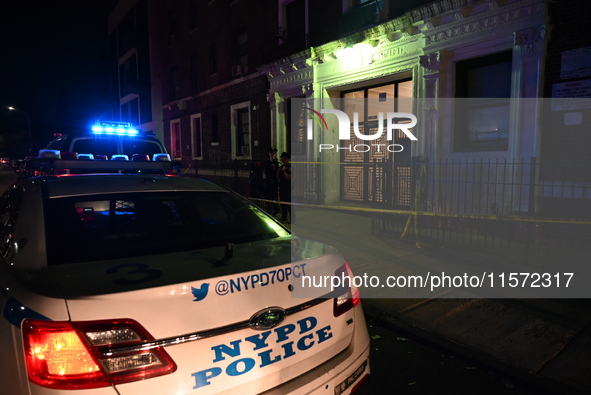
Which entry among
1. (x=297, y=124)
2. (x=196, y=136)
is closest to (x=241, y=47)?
(x=297, y=124)

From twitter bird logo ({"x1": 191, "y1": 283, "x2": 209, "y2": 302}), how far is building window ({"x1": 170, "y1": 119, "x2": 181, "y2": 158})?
2064 cm

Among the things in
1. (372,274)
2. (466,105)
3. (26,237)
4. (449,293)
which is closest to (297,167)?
(466,105)

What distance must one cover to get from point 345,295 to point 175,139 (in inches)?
828

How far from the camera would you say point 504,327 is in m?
4.02

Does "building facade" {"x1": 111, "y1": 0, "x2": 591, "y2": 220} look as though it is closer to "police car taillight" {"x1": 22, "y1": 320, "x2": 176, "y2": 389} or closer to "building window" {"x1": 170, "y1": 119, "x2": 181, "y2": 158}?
"building window" {"x1": 170, "y1": 119, "x2": 181, "y2": 158}

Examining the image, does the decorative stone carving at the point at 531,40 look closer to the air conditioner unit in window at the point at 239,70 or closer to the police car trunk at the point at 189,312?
the police car trunk at the point at 189,312

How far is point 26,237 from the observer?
2227 mm

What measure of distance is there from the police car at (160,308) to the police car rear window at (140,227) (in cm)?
1

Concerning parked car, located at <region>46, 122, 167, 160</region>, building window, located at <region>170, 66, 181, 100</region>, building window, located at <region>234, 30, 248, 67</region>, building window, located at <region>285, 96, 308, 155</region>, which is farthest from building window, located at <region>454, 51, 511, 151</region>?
building window, located at <region>170, 66, 181, 100</region>

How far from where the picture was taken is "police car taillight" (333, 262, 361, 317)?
2.31 meters

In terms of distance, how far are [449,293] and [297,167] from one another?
8.35 m

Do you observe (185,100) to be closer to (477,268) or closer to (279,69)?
(279,69)

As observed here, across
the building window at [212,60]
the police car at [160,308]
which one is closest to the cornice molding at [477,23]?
the police car at [160,308]

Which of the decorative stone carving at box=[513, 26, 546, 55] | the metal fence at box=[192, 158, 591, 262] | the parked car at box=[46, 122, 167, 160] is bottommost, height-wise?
the metal fence at box=[192, 158, 591, 262]
